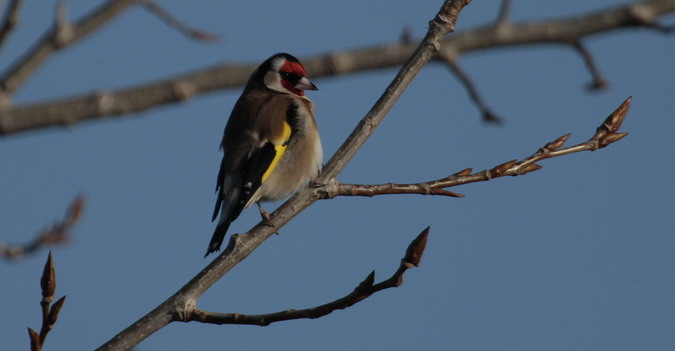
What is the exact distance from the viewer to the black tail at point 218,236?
514 cm

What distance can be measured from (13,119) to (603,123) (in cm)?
265

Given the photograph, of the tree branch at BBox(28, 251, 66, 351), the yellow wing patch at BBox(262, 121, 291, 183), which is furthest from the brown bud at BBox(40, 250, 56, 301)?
the yellow wing patch at BBox(262, 121, 291, 183)

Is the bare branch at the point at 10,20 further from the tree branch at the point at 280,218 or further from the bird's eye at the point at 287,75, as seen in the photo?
the bird's eye at the point at 287,75

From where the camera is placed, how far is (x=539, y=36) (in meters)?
4.69

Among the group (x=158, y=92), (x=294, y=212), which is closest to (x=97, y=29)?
(x=158, y=92)

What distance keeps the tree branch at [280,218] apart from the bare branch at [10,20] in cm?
156

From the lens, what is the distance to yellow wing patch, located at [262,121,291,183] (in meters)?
5.92

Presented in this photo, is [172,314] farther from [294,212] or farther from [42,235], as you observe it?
[42,235]

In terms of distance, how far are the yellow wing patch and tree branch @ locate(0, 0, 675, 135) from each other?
52.5 inches

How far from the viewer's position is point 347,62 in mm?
4578

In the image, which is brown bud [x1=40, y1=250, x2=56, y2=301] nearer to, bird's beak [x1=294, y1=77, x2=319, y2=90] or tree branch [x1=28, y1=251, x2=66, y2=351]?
tree branch [x1=28, y1=251, x2=66, y2=351]

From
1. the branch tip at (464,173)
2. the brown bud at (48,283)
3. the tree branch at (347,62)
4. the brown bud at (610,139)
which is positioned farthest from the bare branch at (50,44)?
the brown bud at (610,139)

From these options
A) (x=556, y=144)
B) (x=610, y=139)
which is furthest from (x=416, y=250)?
(x=610, y=139)

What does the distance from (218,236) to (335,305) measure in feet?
7.94
